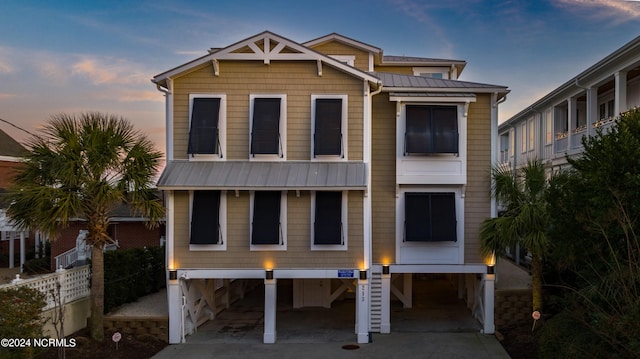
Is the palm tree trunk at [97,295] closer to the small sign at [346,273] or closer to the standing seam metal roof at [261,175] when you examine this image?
the standing seam metal roof at [261,175]

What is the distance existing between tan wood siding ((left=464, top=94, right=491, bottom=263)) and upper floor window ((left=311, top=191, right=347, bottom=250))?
3.70 m

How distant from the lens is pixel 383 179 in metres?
12.5

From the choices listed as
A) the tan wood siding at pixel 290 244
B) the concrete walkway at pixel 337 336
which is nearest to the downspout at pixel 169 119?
the tan wood siding at pixel 290 244

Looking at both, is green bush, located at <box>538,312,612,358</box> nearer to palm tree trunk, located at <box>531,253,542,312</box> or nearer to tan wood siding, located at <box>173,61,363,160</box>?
palm tree trunk, located at <box>531,253,542,312</box>

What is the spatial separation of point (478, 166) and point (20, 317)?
457 inches

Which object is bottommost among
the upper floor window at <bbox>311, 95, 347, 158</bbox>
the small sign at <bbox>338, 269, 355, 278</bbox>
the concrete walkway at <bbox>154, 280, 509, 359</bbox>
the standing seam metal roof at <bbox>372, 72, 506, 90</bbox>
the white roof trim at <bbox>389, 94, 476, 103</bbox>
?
the concrete walkway at <bbox>154, 280, 509, 359</bbox>

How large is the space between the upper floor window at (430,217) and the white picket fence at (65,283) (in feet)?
29.9

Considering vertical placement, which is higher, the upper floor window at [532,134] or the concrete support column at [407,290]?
the upper floor window at [532,134]

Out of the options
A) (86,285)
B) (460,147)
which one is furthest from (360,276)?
(86,285)

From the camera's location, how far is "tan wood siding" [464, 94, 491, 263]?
12445 millimetres

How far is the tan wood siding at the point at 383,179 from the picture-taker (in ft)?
40.9

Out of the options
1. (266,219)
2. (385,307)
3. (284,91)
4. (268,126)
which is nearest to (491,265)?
(385,307)

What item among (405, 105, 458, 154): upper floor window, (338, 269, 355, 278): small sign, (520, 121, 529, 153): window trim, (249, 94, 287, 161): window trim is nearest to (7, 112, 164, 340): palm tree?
(249, 94, 287, 161): window trim

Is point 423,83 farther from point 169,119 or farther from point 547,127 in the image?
point 547,127
